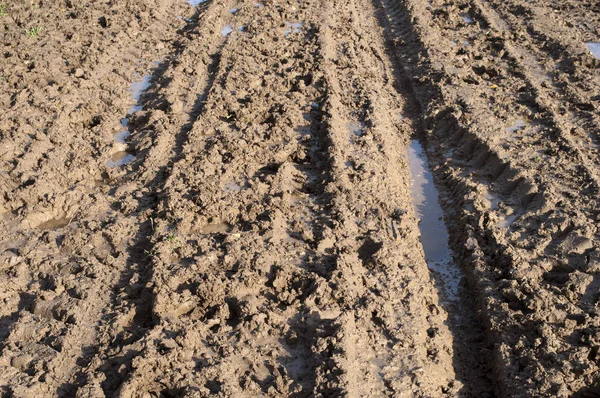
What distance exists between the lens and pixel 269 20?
34.4 feet

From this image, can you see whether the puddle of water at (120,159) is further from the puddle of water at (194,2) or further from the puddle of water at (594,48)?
the puddle of water at (594,48)

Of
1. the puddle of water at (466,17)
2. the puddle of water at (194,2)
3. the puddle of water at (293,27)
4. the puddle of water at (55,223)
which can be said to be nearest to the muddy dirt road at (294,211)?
the puddle of water at (55,223)

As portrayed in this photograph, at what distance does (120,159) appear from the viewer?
6883mm

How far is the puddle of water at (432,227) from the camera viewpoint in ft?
18.0

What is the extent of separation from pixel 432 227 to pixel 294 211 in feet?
5.45

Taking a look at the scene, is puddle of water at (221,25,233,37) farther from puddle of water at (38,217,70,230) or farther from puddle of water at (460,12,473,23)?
puddle of water at (38,217,70,230)

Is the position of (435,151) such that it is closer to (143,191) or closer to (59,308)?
(143,191)

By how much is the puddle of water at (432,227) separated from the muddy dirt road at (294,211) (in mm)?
28

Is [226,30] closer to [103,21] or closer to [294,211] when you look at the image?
[103,21]

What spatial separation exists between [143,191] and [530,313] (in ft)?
14.0

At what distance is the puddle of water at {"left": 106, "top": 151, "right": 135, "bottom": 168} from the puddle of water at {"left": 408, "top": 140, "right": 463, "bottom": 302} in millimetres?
3676

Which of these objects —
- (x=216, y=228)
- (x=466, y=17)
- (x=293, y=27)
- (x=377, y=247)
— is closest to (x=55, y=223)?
(x=216, y=228)

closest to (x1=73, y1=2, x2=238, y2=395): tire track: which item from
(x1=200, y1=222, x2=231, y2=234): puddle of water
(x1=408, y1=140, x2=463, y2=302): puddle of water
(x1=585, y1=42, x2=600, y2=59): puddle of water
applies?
(x1=200, y1=222, x2=231, y2=234): puddle of water

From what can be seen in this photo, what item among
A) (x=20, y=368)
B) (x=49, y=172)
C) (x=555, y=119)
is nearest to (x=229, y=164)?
(x=49, y=172)
